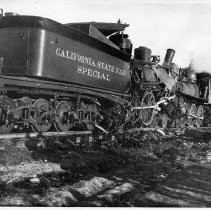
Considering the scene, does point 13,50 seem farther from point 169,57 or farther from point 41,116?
point 169,57

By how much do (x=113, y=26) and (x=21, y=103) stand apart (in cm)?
387

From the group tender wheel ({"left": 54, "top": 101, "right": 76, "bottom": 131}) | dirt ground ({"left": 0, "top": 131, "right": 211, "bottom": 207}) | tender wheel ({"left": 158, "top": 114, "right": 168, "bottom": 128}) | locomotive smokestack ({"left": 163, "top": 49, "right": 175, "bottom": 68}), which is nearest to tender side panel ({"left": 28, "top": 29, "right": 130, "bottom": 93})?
tender wheel ({"left": 54, "top": 101, "right": 76, "bottom": 131})

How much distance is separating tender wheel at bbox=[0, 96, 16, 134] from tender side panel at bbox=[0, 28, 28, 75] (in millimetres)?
610

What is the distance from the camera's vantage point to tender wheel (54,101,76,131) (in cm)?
710

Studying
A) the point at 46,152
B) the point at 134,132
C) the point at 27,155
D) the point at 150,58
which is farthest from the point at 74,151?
the point at 150,58

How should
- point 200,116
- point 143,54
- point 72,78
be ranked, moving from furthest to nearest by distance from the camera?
point 200,116 → point 143,54 → point 72,78

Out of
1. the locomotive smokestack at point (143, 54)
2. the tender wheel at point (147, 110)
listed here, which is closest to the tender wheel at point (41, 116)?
the tender wheel at point (147, 110)

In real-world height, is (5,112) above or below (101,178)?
above

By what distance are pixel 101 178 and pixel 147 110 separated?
5894 millimetres

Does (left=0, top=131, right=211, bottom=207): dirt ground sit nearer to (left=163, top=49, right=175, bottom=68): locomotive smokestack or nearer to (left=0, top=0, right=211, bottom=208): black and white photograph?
(left=0, top=0, right=211, bottom=208): black and white photograph

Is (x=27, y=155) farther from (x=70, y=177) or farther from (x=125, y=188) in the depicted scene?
(x=125, y=188)

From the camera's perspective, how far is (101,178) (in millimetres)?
4961

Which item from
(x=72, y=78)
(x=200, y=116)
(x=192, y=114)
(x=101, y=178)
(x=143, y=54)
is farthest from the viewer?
(x=200, y=116)

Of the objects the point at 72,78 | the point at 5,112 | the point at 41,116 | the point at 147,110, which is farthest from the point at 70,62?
the point at 147,110
